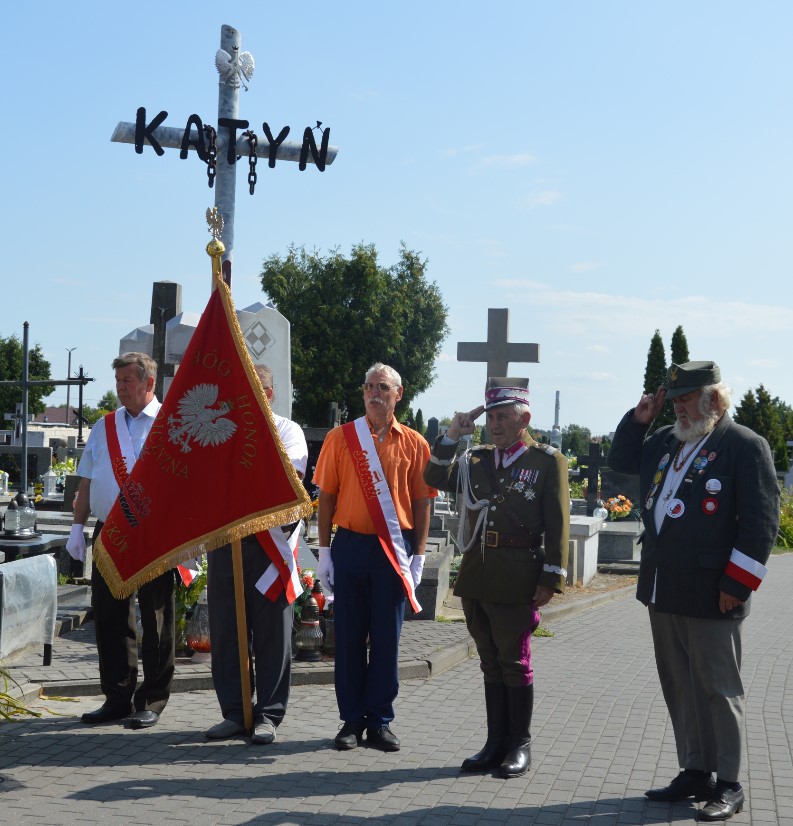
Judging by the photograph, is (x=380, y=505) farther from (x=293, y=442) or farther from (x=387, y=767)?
(x=387, y=767)

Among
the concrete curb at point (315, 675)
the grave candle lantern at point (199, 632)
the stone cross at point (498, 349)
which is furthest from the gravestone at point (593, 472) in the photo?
the grave candle lantern at point (199, 632)

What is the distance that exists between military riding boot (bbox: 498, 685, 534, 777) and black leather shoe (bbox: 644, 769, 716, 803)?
66 centimetres

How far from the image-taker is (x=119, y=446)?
610cm

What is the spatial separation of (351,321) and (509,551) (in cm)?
4338

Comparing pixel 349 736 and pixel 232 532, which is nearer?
pixel 349 736

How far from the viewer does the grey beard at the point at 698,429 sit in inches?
189

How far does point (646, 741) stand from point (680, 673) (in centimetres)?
124

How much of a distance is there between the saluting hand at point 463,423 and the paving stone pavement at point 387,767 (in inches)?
64.3

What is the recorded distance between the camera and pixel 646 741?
595cm

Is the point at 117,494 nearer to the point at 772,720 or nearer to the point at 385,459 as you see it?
the point at 385,459

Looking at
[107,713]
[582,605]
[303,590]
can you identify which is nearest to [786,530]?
[582,605]

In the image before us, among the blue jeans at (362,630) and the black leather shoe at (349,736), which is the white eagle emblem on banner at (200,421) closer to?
the blue jeans at (362,630)

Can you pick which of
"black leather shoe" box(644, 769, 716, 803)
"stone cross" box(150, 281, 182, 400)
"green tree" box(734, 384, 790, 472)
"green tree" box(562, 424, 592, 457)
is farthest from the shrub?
"green tree" box(562, 424, 592, 457)

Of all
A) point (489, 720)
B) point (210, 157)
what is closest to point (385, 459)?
point (489, 720)
